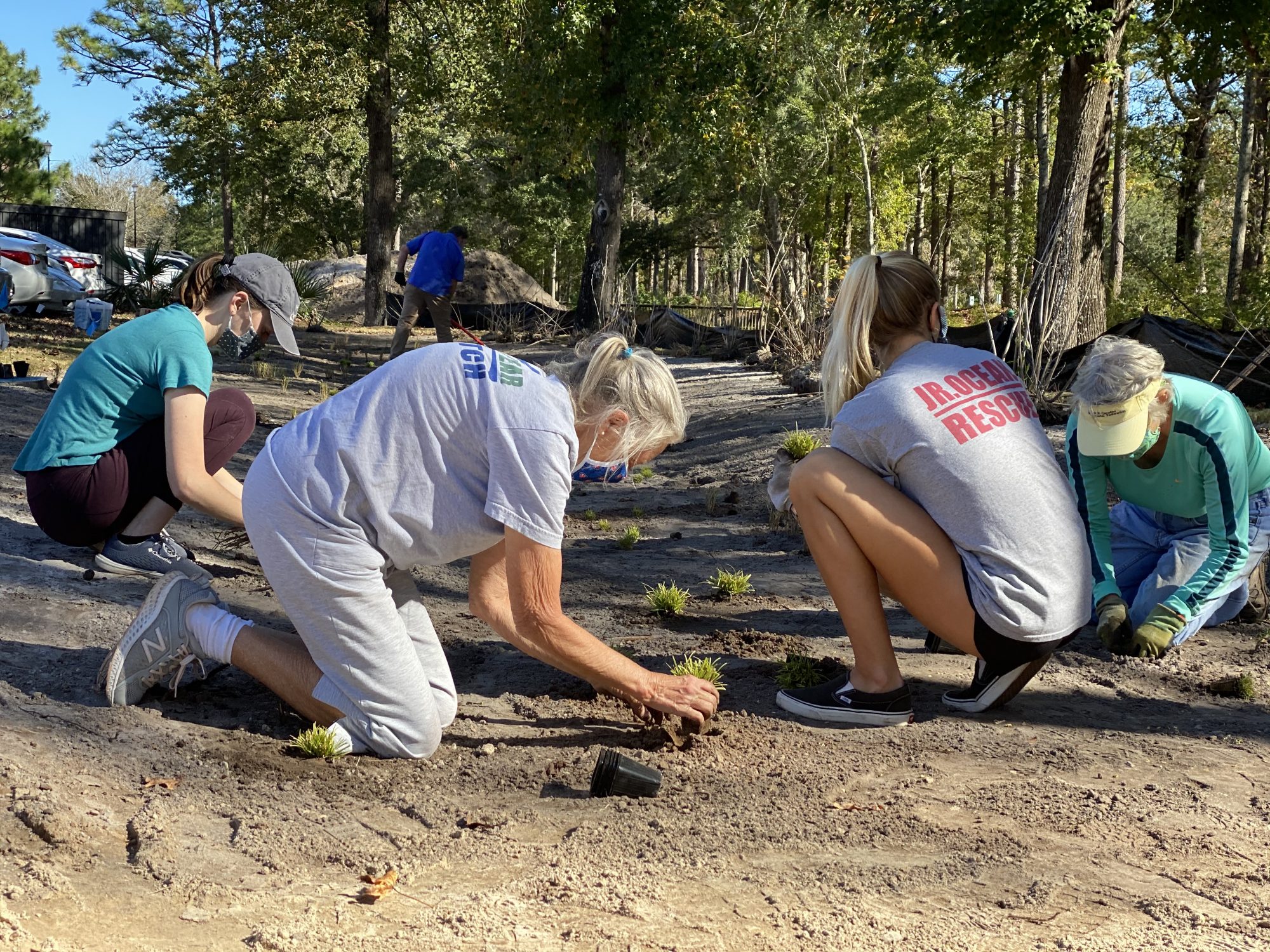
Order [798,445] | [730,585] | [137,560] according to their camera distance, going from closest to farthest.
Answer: [137,560] < [730,585] < [798,445]

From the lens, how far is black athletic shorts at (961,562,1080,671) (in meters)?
3.44

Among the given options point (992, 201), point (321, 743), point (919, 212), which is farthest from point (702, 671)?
point (919, 212)

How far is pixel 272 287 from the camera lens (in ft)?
13.6

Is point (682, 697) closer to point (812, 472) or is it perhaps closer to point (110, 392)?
point (812, 472)

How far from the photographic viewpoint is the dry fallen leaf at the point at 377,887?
2.47 metres

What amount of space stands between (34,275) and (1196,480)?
17129mm

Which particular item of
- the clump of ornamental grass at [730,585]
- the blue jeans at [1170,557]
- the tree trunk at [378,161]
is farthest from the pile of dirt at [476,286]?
the blue jeans at [1170,557]

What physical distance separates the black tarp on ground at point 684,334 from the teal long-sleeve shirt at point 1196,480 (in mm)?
13177

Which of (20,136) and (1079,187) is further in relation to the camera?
(20,136)

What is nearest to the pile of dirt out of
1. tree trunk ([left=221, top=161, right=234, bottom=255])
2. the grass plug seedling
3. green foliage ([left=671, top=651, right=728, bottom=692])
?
tree trunk ([left=221, top=161, right=234, bottom=255])

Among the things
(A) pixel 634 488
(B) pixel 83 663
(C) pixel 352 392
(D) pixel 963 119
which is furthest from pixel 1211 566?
A: (D) pixel 963 119

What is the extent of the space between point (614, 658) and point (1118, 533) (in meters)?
2.87

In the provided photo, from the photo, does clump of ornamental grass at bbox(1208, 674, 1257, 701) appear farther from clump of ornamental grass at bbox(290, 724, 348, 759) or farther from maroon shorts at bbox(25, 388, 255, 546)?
maroon shorts at bbox(25, 388, 255, 546)

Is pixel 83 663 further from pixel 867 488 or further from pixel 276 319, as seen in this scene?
pixel 867 488
